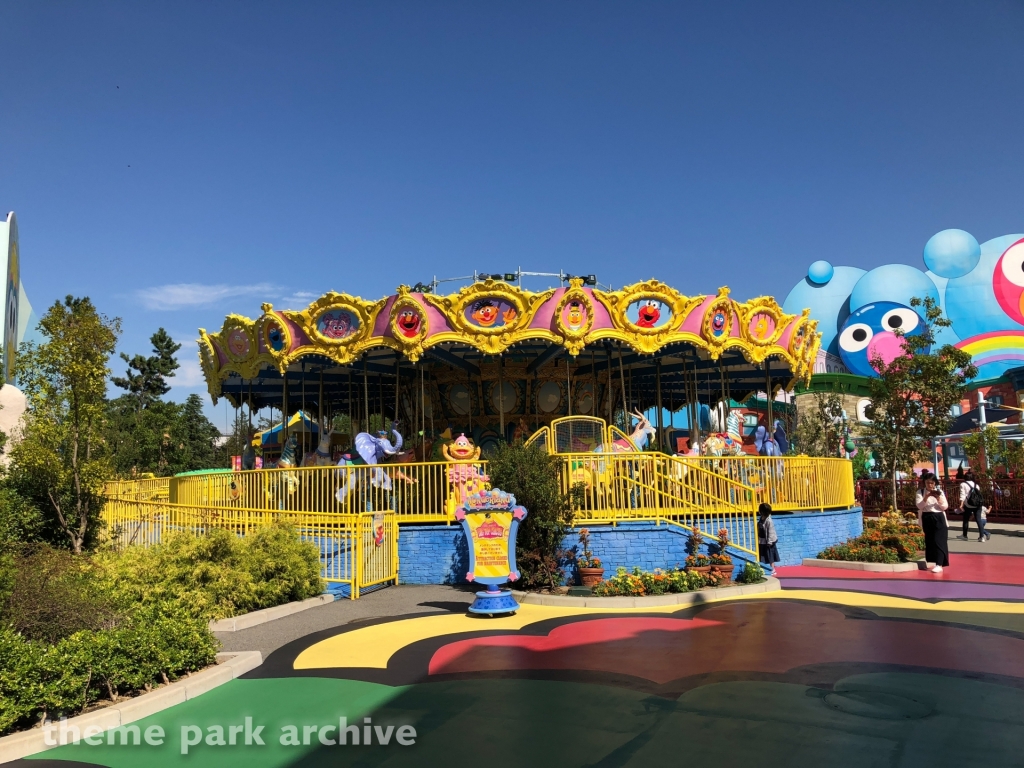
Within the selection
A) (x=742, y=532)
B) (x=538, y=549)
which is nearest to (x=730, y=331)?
(x=742, y=532)

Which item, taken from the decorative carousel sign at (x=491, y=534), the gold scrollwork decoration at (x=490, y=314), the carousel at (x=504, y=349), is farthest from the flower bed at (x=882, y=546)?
the decorative carousel sign at (x=491, y=534)

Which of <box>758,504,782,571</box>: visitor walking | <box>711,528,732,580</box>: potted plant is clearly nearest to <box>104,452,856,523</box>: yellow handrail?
<box>758,504,782,571</box>: visitor walking

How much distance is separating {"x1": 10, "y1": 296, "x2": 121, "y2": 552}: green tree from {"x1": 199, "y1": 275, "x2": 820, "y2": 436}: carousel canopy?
3.56m

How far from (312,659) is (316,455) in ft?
33.4

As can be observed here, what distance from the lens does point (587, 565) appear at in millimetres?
11789

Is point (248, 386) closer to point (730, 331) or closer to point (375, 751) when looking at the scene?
point (730, 331)

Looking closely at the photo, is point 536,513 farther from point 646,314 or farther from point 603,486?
point 646,314

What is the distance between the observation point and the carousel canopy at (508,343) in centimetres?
1529

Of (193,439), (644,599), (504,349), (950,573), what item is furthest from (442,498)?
(193,439)

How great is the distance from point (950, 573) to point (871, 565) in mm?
1292

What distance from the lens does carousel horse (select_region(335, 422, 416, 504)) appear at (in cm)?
1373

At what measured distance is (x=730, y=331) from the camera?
16641 mm

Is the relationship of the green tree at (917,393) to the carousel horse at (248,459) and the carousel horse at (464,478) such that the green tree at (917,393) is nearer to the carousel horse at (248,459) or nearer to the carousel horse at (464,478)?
the carousel horse at (464,478)

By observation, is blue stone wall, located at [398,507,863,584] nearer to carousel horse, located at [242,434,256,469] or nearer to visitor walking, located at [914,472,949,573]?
visitor walking, located at [914,472,949,573]
